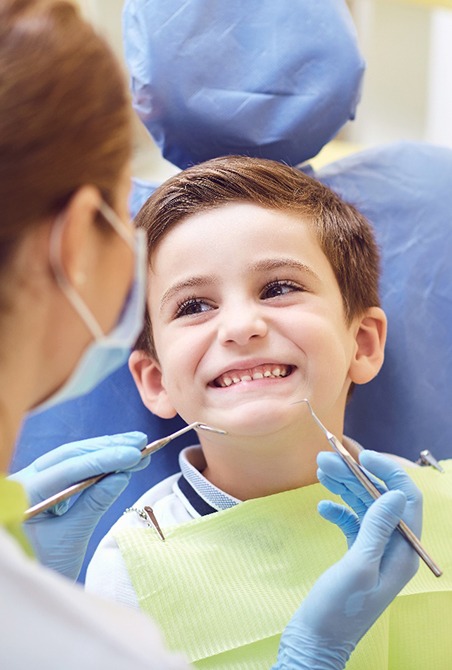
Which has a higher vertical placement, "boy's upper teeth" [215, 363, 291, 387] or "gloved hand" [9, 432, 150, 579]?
"boy's upper teeth" [215, 363, 291, 387]

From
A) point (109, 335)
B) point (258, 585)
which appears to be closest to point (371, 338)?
point (258, 585)

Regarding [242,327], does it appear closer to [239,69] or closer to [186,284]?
[186,284]

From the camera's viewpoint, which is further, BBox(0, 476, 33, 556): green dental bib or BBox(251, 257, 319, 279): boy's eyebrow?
BBox(251, 257, 319, 279): boy's eyebrow

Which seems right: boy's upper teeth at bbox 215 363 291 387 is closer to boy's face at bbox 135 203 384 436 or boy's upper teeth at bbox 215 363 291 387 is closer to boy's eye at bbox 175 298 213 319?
boy's face at bbox 135 203 384 436

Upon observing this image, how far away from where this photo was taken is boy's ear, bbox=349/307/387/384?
1.60 m

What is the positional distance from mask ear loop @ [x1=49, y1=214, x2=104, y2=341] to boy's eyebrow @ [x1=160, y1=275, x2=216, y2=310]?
1.61 ft

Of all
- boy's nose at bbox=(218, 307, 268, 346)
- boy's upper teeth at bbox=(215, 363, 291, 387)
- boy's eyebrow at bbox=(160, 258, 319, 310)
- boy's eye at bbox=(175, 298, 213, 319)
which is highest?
boy's eyebrow at bbox=(160, 258, 319, 310)

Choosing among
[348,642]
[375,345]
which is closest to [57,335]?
[348,642]

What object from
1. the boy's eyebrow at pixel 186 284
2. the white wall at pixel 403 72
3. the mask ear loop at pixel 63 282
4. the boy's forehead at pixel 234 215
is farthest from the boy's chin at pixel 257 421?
the white wall at pixel 403 72

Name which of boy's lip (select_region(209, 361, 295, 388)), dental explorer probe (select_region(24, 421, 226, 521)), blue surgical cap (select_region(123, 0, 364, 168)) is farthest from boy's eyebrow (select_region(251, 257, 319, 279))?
blue surgical cap (select_region(123, 0, 364, 168))

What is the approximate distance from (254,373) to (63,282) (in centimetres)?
54

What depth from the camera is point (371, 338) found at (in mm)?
1622

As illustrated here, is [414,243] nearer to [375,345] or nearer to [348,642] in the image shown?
[375,345]

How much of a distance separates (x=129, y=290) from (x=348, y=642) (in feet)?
1.77
